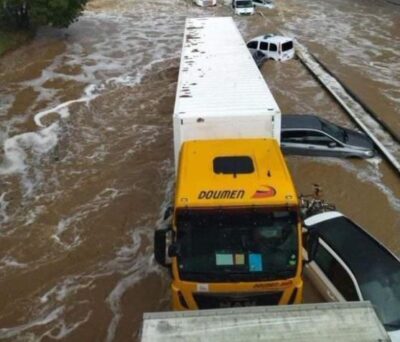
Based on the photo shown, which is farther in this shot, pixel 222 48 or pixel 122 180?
pixel 222 48

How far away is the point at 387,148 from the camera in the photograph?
15.3m

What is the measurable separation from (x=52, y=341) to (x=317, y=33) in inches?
1024

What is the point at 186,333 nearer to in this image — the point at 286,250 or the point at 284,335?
the point at 284,335

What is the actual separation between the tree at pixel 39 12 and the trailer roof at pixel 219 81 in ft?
41.0

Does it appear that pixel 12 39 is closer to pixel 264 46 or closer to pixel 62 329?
pixel 264 46

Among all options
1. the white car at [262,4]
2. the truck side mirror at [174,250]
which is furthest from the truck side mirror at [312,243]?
the white car at [262,4]

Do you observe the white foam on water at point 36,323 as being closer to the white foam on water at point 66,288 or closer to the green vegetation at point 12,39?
the white foam on water at point 66,288

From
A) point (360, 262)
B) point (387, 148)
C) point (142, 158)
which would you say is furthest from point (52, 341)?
point (387, 148)

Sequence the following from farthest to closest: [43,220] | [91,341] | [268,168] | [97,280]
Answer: [43,220]
[97,280]
[91,341]
[268,168]

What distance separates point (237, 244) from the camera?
664 cm

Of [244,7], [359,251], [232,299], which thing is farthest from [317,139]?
[244,7]

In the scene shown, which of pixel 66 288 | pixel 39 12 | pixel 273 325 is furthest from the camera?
pixel 39 12

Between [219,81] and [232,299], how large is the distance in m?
5.78

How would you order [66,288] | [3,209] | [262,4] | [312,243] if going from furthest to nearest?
1. [262,4]
2. [3,209]
3. [66,288]
4. [312,243]
